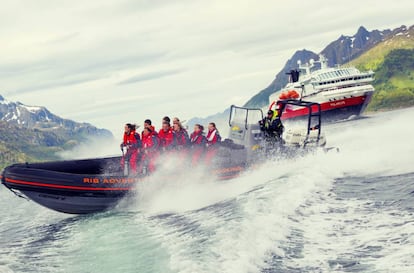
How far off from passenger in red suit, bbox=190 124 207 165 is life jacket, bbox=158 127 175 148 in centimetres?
76

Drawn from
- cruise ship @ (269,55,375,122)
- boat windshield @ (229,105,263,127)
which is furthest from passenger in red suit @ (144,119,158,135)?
cruise ship @ (269,55,375,122)

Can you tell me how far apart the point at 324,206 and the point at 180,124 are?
7.07 metres

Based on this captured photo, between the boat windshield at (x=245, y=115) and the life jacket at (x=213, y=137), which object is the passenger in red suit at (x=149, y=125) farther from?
the boat windshield at (x=245, y=115)

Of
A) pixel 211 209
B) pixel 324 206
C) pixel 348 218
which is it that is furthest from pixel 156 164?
pixel 348 218

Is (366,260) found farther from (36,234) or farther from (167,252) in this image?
(36,234)

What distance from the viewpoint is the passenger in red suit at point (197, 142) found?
17.1 metres

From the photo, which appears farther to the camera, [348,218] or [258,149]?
[258,149]

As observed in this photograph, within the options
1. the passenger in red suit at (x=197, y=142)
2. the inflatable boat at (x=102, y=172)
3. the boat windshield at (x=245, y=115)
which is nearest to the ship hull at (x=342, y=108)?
the boat windshield at (x=245, y=115)

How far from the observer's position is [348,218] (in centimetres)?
1045

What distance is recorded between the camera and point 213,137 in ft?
57.6

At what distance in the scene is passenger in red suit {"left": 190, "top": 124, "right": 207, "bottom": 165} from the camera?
17.1 meters

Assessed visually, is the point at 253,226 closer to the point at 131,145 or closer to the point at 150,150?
the point at 150,150

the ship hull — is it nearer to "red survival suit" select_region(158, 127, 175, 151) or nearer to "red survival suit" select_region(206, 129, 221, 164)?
"red survival suit" select_region(206, 129, 221, 164)

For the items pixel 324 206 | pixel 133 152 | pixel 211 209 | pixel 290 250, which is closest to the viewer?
pixel 290 250
